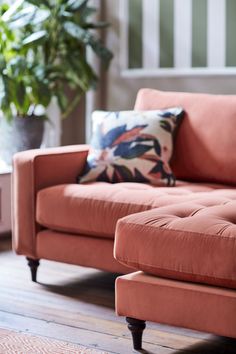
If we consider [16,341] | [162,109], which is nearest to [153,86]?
[162,109]

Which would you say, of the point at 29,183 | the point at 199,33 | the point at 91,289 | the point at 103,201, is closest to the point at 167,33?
the point at 199,33

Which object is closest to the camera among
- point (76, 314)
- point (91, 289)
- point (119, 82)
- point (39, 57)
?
point (76, 314)

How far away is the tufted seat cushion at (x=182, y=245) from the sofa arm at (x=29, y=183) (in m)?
0.97

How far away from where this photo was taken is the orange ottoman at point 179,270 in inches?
99.2

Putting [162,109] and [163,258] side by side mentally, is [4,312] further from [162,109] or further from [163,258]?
[162,109]

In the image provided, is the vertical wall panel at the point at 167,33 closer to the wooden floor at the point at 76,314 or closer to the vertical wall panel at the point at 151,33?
the vertical wall panel at the point at 151,33

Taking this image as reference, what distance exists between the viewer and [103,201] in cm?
337

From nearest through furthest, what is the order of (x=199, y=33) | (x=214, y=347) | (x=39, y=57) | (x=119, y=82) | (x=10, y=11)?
(x=214, y=347)
(x=10, y=11)
(x=199, y=33)
(x=39, y=57)
(x=119, y=82)

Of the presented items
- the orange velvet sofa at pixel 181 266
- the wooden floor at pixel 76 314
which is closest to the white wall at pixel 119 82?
the wooden floor at pixel 76 314

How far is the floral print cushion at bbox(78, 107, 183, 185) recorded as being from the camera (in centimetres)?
375

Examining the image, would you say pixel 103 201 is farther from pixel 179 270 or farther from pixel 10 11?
pixel 10 11

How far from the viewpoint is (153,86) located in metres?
4.93

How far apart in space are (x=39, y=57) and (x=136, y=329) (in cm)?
259

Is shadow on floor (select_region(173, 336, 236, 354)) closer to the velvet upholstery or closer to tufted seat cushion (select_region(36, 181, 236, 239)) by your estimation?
the velvet upholstery
